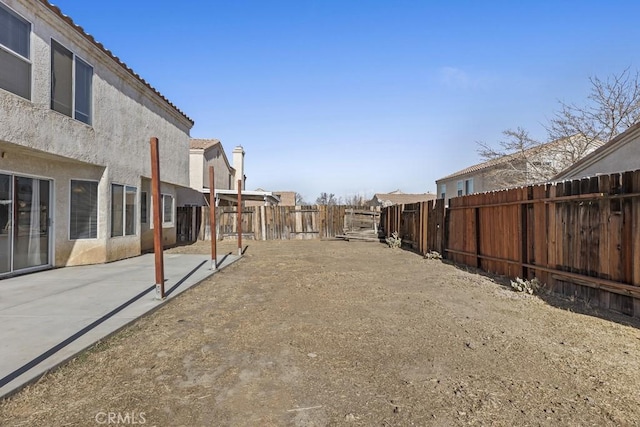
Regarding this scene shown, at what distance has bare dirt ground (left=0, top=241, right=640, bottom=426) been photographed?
2574 mm

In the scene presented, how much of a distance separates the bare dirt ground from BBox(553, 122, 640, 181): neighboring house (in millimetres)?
4949

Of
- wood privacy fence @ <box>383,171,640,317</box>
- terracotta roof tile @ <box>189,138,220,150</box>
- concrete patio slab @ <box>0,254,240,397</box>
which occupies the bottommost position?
concrete patio slab @ <box>0,254,240,397</box>

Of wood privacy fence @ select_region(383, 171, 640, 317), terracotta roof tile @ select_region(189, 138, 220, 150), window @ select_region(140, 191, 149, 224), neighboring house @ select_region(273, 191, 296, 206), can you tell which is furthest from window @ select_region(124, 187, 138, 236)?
neighboring house @ select_region(273, 191, 296, 206)

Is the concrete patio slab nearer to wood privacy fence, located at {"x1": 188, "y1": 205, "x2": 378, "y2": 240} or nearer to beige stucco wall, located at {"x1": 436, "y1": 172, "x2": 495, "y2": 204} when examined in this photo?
wood privacy fence, located at {"x1": 188, "y1": 205, "x2": 378, "y2": 240}

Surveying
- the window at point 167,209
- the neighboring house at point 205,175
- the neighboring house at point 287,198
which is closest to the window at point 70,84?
the window at point 167,209

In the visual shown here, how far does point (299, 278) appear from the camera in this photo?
26.5 ft

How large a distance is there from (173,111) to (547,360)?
44.2ft

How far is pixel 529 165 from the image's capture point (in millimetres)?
17594

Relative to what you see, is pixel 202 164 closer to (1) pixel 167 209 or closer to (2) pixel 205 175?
(2) pixel 205 175

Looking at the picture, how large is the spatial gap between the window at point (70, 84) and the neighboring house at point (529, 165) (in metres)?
13.6

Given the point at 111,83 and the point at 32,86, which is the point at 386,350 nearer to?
the point at 32,86

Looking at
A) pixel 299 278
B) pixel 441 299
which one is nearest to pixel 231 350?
pixel 441 299

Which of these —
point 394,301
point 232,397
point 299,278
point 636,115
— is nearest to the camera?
point 232,397

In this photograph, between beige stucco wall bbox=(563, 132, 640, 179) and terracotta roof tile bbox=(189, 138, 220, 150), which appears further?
terracotta roof tile bbox=(189, 138, 220, 150)
